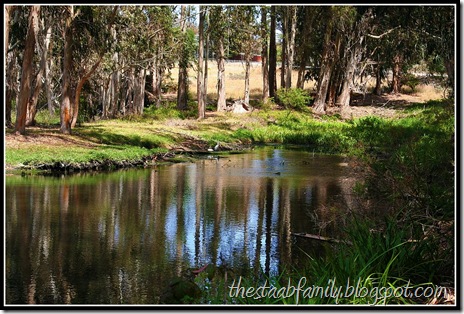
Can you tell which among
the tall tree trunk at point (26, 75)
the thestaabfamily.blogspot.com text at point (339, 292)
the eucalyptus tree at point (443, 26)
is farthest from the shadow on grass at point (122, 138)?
the thestaabfamily.blogspot.com text at point (339, 292)

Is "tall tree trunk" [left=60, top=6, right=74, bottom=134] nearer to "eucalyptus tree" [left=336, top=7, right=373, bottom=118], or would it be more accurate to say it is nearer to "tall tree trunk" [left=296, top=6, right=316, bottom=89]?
"eucalyptus tree" [left=336, top=7, right=373, bottom=118]

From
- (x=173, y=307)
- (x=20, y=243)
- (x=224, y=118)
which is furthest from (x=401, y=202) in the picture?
(x=224, y=118)

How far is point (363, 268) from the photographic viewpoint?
284 inches

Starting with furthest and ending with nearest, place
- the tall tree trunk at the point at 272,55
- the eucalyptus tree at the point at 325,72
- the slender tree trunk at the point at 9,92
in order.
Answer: the tall tree trunk at the point at 272,55, the eucalyptus tree at the point at 325,72, the slender tree trunk at the point at 9,92

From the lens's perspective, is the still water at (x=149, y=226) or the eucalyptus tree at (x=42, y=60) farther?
the eucalyptus tree at (x=42, y=60)

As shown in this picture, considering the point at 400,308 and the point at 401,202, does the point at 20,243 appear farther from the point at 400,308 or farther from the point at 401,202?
the point at 400,308

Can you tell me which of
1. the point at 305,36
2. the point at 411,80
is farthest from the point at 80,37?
the point at 411,80

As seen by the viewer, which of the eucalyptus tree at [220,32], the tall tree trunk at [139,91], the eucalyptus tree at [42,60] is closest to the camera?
the eucalyptus tree at [42,60]

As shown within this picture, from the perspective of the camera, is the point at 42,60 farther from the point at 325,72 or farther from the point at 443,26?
the point at 443,26

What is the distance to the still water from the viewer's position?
29.4ft

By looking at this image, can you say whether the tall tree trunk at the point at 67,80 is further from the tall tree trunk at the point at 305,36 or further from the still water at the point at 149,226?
the tall tree trunk at the point at 305,36

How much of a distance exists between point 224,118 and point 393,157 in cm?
2322

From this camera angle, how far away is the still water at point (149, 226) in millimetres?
8953

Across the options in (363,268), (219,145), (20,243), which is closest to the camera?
(363,268)
